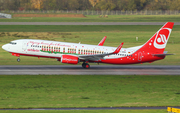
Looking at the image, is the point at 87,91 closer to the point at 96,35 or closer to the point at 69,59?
the point at 69,59

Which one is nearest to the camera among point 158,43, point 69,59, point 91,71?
point 91,71

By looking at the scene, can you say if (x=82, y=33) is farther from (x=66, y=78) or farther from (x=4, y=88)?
(x=4, y=88)

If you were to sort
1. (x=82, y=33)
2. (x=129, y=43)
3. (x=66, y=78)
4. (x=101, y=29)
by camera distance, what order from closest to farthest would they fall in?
(x=66, y=78)
(x=129, y=43)
(x=82, y=33)
(x=101, y=29)

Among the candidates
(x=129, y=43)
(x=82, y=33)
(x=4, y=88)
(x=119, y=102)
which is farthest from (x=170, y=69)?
(x=82, y=33)

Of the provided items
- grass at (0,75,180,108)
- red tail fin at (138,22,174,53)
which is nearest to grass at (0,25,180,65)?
red tail fin at (138,22,174,53)

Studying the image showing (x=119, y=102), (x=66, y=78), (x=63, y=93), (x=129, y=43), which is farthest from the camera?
(x=129, y=43)

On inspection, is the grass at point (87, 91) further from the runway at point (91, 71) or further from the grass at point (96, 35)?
the grass at point (96, 35)

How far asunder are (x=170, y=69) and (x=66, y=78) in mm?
19590

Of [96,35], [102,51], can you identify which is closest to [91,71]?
[102,51]

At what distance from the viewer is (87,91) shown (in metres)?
34.4

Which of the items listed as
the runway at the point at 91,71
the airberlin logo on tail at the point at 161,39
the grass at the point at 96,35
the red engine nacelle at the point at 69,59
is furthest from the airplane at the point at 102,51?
the grass at the point at 96,35

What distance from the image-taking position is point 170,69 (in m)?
51.8

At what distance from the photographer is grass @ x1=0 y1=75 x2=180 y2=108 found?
96.0 feet

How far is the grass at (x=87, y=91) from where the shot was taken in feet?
96.0
